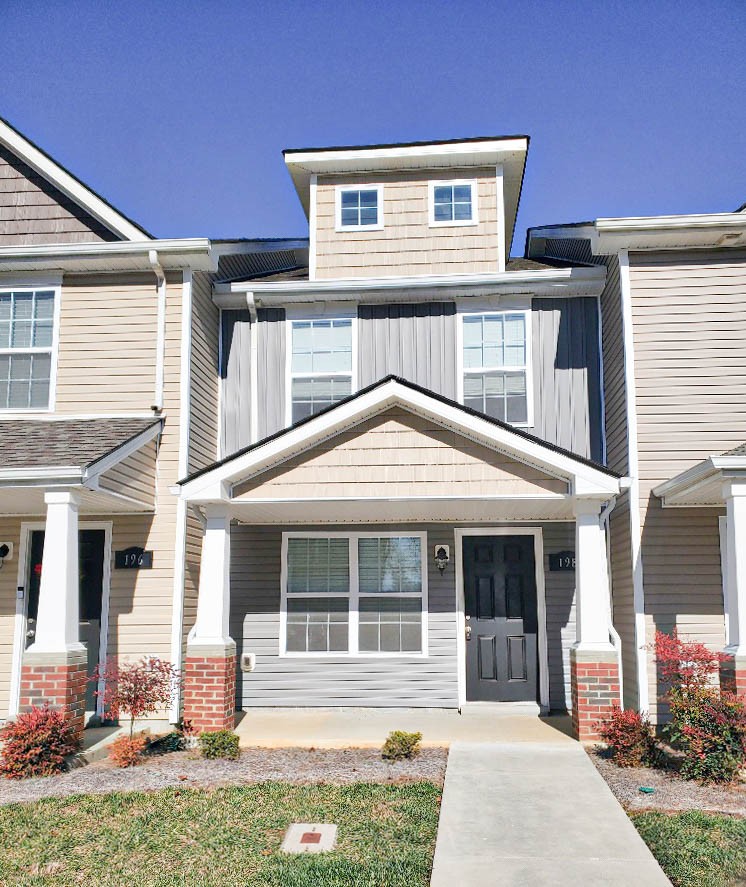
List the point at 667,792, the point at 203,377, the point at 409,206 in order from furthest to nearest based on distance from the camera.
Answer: the point at 409,206, the point at 203,377, the point at 667,792

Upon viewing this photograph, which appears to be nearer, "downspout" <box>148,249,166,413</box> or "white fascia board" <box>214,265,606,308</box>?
"downspout" <box>148,249,166,413</box>

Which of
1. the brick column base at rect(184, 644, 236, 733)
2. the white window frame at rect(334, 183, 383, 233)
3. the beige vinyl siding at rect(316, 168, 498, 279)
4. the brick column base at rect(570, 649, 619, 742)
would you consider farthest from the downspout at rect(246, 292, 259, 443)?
the brick column base at rect(570, 649, 619, 742)

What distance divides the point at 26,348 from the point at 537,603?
25.3 feet

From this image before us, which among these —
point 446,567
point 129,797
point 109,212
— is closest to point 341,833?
point 129,797

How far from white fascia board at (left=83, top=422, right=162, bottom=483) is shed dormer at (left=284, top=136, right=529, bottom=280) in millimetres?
3432

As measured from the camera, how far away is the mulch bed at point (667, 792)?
6219 millimetres

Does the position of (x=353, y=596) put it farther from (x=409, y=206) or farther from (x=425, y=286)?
(x=409, y=206)

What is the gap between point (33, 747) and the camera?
24.1ft

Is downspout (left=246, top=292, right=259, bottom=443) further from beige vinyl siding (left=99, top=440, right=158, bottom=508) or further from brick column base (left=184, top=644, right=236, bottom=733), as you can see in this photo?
brick column base (left=184, top=644, right=236, bottom=733)

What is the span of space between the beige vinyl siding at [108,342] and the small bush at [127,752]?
426cm

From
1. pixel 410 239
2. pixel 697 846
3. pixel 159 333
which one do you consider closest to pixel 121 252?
pixel 159 333

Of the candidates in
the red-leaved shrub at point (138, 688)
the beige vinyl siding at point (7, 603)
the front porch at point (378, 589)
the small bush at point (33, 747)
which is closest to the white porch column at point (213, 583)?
the front porch at point (378, 589)

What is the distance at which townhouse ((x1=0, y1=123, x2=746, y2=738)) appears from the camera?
8.69 metres

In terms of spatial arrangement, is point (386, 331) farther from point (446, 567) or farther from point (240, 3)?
point (240, 3)
